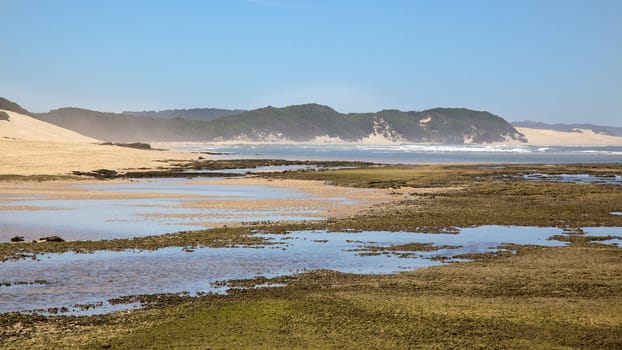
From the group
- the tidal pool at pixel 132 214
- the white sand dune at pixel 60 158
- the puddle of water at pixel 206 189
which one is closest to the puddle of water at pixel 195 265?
the tidal pool at pixel 132 214

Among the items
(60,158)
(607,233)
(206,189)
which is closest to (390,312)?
(607,233)

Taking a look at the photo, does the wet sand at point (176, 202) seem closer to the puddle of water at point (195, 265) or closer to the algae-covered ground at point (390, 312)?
the puddle of water at point (195, 265)

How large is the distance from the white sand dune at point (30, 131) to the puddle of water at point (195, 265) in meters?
93.4

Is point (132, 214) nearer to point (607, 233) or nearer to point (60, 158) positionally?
point (607, 233)

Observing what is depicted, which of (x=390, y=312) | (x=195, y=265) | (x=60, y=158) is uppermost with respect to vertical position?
(x=60, y=158)

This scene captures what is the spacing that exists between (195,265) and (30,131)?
361 ft

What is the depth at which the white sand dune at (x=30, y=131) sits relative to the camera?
371 feet

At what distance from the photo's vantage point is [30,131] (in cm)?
12056

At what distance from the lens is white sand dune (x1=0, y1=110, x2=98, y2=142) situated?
371 ft

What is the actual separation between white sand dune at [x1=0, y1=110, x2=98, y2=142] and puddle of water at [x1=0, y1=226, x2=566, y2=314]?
93420 millimetres

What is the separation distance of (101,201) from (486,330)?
3266cm

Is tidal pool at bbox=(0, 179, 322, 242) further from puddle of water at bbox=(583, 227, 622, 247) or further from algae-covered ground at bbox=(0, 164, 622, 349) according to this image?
puddle of water at bbox=(583, 227, 622, 247)

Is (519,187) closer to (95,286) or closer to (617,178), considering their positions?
(617,178)

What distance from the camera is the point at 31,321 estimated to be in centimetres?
1430
